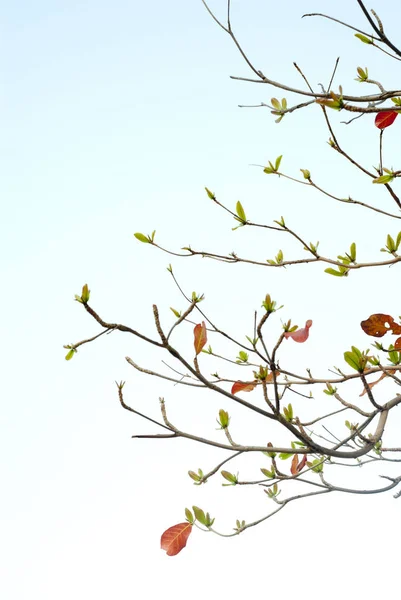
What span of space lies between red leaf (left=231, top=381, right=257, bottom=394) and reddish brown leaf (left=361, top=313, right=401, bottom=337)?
0.46m

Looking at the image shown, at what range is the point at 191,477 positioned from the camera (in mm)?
2297

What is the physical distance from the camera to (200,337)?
1.88m

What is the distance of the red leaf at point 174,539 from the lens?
233 cm

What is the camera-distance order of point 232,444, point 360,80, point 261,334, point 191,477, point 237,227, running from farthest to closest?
1. point 237,227
2. point 360,80
3. point 191,477
4. point 232,444
5. point 261,334

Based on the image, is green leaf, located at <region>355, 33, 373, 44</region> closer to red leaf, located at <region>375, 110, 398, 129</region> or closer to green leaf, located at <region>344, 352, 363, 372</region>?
red leaf, located at <region>375, 110, 398, 129</region>

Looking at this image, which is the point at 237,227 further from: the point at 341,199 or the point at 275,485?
the point at 275,485

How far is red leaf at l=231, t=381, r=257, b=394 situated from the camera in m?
2.58

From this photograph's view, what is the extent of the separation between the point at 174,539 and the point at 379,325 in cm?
100

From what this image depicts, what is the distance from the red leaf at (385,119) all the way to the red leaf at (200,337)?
3.46 ft

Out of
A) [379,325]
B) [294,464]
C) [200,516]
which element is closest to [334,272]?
[379,325]

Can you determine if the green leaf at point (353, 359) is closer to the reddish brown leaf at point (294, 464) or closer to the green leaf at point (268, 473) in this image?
the green leaf at point (268, 473)

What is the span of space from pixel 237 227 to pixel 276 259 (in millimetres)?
200

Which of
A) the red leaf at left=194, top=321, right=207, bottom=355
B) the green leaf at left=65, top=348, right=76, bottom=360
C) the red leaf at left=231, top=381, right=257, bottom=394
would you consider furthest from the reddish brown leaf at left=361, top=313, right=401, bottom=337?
the green leaf at left=65, top=348, right=76, bottom=360

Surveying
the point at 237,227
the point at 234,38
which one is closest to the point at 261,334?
the point at 237,227
